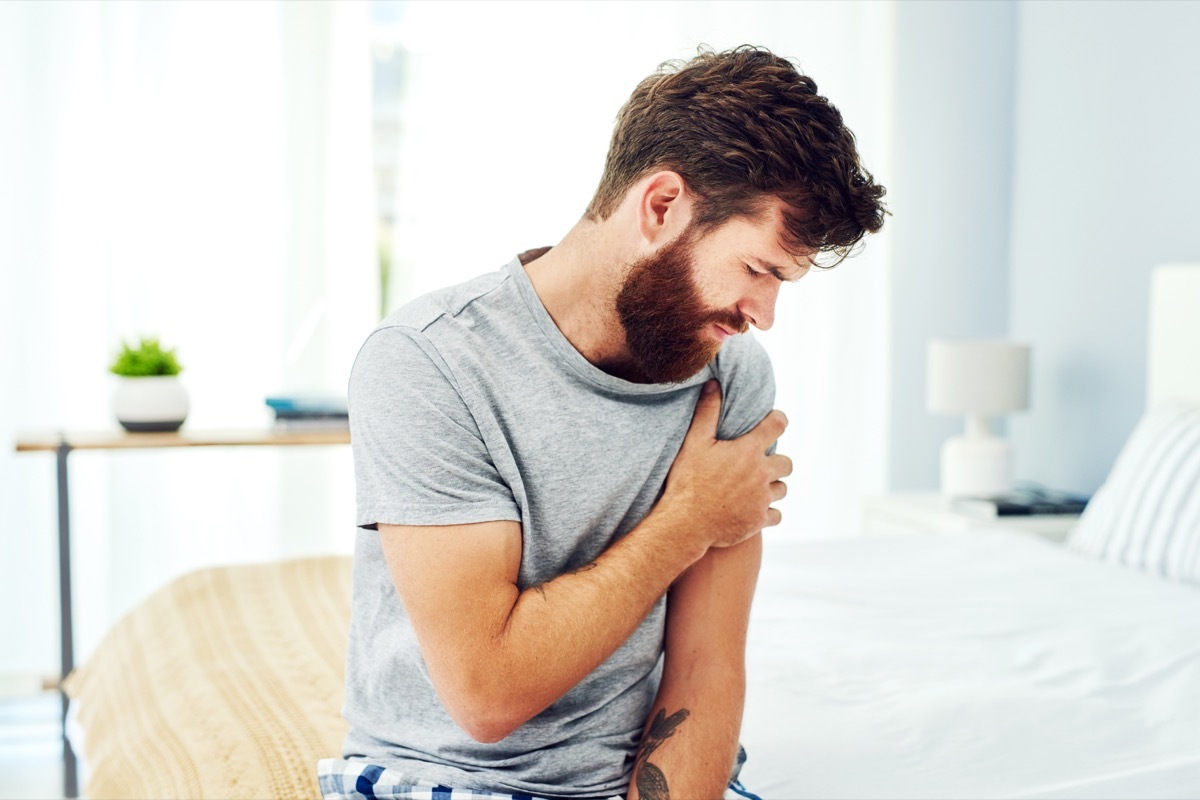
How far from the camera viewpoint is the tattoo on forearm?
1.08 meters

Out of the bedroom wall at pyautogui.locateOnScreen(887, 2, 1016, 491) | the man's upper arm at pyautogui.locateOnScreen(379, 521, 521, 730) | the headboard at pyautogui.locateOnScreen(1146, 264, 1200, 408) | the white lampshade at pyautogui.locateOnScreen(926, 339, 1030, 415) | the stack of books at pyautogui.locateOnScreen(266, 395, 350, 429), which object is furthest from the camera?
the bedroom wall at pyautogui.locateOnScreen(887, 2, 1016, 491)

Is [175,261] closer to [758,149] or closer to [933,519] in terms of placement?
[933,519]

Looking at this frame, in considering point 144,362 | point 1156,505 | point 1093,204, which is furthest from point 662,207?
point 1093,204

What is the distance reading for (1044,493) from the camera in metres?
3.09

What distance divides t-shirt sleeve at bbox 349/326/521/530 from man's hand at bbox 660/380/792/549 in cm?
18

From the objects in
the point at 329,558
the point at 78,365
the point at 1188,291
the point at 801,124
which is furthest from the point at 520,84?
the point at 801,124

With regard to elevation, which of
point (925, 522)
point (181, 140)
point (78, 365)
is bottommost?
point (925, 522)

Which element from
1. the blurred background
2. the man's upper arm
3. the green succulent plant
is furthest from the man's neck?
the blurred background

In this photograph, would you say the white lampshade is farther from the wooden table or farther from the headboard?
the wooden table

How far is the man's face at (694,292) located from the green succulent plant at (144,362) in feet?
6.61

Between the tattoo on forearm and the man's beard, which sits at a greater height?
the man's beard

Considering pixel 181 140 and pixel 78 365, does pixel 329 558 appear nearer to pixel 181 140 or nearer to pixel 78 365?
pixel 78 365

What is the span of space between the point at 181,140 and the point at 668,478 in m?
2.67

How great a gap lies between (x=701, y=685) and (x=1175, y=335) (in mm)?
1972
